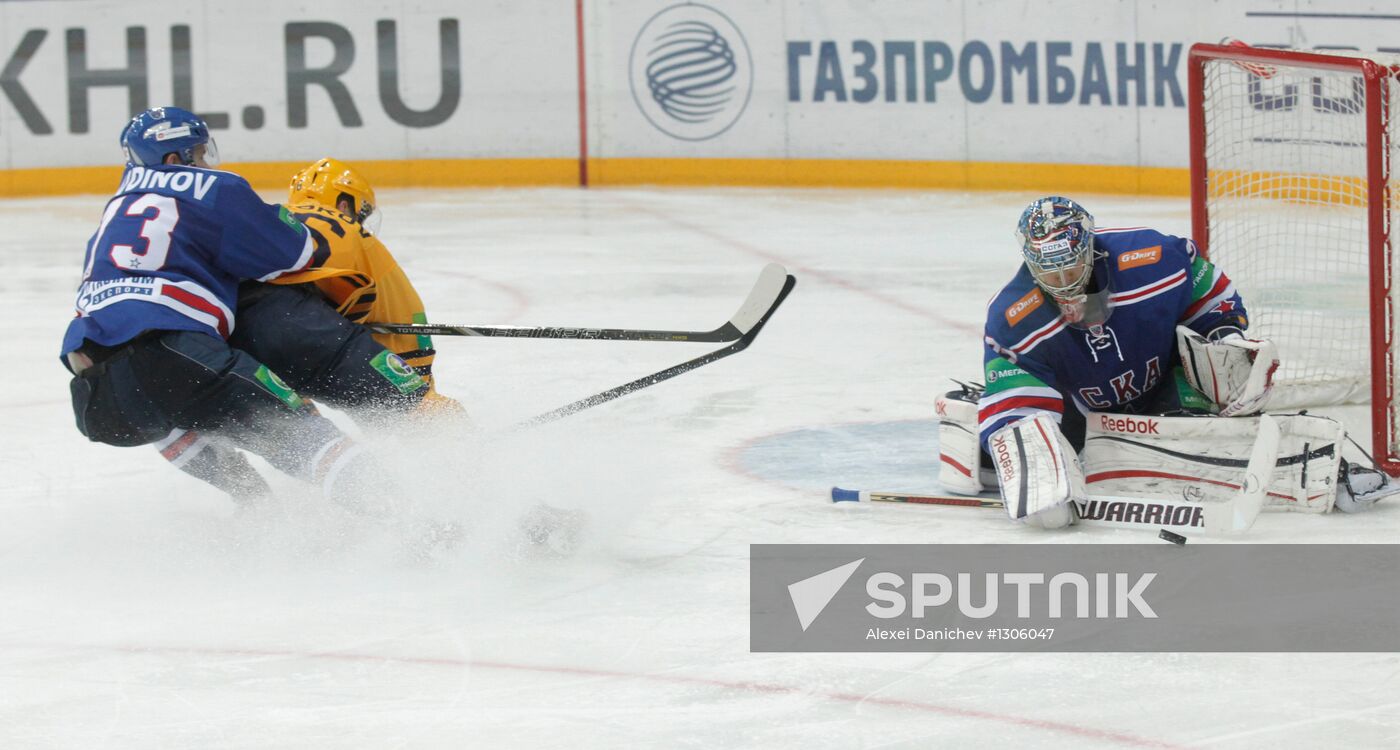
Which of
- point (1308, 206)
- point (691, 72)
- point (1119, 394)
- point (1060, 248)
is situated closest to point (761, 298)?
point (1060, 248)

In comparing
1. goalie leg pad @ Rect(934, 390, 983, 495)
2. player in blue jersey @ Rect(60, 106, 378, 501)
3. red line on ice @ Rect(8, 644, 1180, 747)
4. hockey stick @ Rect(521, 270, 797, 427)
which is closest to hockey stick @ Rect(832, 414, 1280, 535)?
goalie leg pad @ Rect(934, 390, 983, 495)

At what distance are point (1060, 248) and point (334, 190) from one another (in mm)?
1515

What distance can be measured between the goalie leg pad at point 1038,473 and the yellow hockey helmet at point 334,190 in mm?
1411

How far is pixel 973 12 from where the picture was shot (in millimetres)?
10328

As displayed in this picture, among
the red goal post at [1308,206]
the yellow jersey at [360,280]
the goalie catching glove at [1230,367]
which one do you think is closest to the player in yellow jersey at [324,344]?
the yellow jersey at [360,280]

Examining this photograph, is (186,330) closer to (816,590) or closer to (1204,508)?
(816,590)

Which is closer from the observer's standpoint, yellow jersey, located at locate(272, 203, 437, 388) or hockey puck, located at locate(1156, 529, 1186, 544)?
hockey puck, located at locate(1156, 529, 1186, 544)

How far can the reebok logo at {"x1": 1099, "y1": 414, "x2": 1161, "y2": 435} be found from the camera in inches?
145

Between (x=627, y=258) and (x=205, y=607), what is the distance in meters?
5.19

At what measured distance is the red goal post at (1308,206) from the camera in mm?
3947

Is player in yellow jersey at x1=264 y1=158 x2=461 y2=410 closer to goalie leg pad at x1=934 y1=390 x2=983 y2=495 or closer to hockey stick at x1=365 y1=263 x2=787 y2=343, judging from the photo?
hockey stick at x1=365 y1=263 x2=787 y2=343

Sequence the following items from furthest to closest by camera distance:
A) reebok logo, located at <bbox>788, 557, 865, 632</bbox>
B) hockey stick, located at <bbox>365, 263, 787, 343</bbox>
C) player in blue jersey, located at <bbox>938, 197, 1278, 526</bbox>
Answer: hockey stick, located at <bbox>365, 263, 787, 343</bbox> → player in blue jersey, located at <bbox>938, 197, 1278, 526</bbox> → reebok logo, located at <bbox>788, 557, 865, 632</bbox>

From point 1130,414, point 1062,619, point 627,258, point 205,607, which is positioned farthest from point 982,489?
point 627,258

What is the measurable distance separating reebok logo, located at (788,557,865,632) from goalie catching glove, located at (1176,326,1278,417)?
35.2 inches
